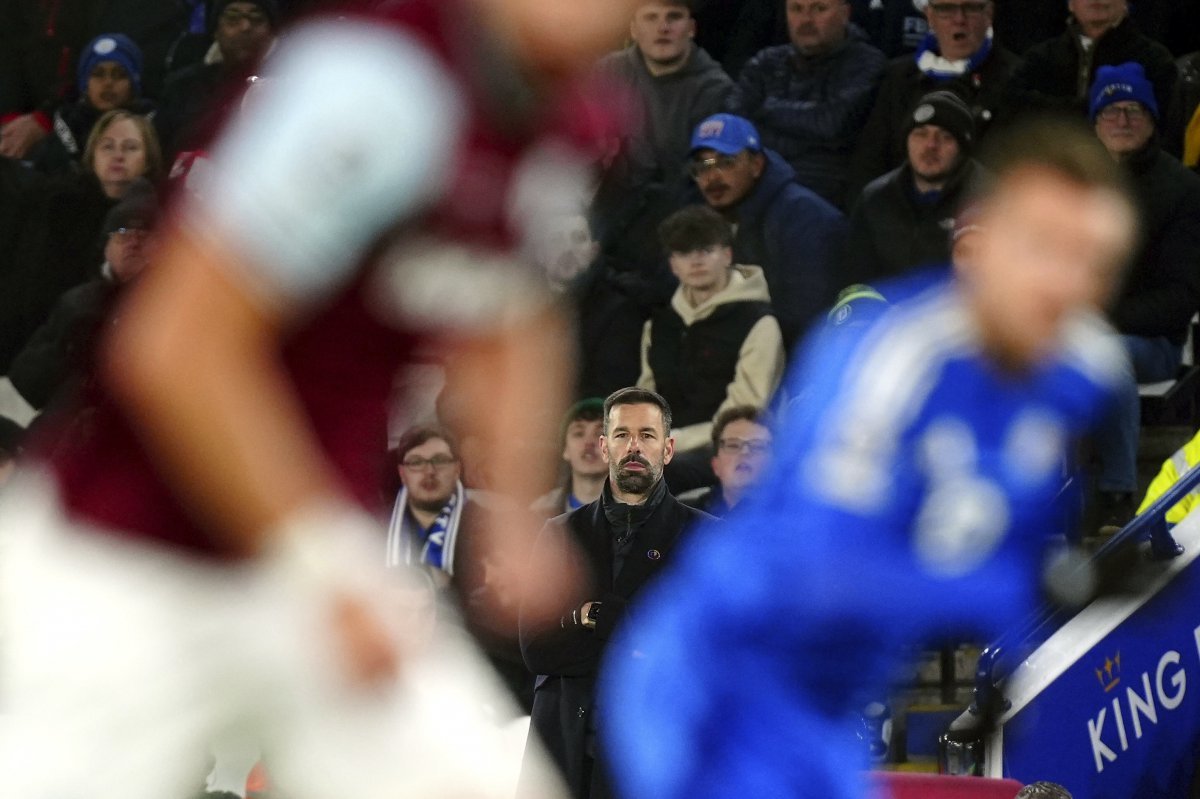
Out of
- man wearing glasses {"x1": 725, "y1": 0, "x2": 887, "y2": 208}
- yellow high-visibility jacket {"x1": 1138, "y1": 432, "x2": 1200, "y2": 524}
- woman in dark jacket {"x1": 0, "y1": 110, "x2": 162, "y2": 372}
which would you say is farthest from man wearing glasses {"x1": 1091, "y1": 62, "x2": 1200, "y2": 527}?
woman in dark jacket {"x1": 0, "y1": 110, "x2": 162, "y2": 372}

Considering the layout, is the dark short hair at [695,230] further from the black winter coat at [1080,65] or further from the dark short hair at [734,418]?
the black winter coat at [1080,65]

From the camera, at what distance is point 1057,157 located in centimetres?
316

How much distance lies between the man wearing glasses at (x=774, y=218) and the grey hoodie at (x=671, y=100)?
0.42 metres

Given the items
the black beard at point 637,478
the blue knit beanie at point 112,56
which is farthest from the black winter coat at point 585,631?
the blue knit beanie at point 112,56

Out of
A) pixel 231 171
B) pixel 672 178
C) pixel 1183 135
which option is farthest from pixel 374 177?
pixel 1183 135

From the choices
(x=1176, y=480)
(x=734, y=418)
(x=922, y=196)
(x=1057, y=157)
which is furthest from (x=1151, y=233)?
(x=1057, y=157)

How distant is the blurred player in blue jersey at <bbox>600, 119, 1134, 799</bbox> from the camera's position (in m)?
3.14

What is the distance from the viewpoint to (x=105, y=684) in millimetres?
2273

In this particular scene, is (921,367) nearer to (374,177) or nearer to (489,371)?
(489,371)

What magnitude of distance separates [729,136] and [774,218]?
40cm

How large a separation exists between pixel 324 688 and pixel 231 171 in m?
0.58

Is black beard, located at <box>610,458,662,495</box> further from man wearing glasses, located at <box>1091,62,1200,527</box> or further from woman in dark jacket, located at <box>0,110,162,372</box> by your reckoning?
woman in dark jacket, located at <box>0,110,162,372</box>

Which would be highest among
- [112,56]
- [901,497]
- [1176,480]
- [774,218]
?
[901,497]

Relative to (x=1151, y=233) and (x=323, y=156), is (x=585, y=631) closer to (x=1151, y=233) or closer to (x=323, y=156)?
(x=1151, y=233)
